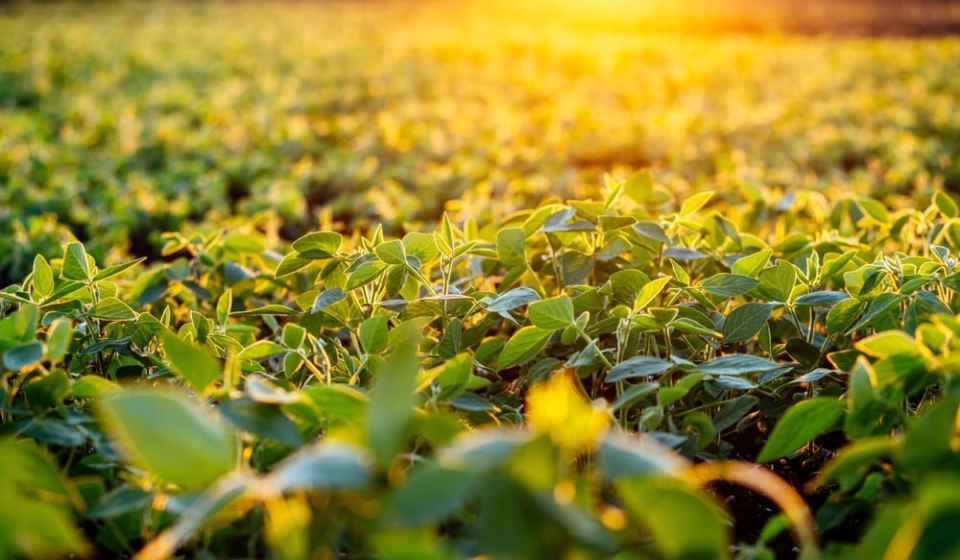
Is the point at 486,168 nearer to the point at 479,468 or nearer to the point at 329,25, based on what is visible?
the point at 479,468

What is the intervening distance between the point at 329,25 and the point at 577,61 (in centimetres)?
516

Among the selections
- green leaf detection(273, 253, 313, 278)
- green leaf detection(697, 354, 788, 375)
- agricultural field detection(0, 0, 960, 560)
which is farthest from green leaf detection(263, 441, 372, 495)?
green leaf detection(273, 253, 313, 278)

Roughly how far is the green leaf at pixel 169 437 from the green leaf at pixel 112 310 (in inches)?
20.8

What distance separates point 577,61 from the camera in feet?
24.5

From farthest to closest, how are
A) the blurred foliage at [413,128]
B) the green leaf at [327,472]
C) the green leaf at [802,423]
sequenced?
the blurred foliage at [413,128] < the green leaf at [802,423] < the green leaf at [327,472]

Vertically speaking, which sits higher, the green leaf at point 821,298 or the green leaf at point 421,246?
the green leaf at point 421,246

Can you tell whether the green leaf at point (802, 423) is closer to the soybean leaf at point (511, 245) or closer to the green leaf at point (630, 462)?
the green leaf at point (630, 462)

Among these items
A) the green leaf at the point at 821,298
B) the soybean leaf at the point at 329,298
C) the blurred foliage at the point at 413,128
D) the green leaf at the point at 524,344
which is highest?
the green leaf at the point at 821,298

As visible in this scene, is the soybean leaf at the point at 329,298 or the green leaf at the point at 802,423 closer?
the green leaf at the point at 802,423

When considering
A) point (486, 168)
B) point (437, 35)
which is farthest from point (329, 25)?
point (486, 168)

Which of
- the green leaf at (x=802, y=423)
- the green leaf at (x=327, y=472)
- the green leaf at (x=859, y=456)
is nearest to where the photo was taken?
the green leaf at (x=327, y=472)

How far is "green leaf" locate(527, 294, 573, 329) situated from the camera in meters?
0.95

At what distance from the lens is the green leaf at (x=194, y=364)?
2.58ft

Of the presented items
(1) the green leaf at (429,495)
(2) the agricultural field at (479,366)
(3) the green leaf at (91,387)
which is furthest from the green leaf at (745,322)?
(3) the green leaf at (91,387)
